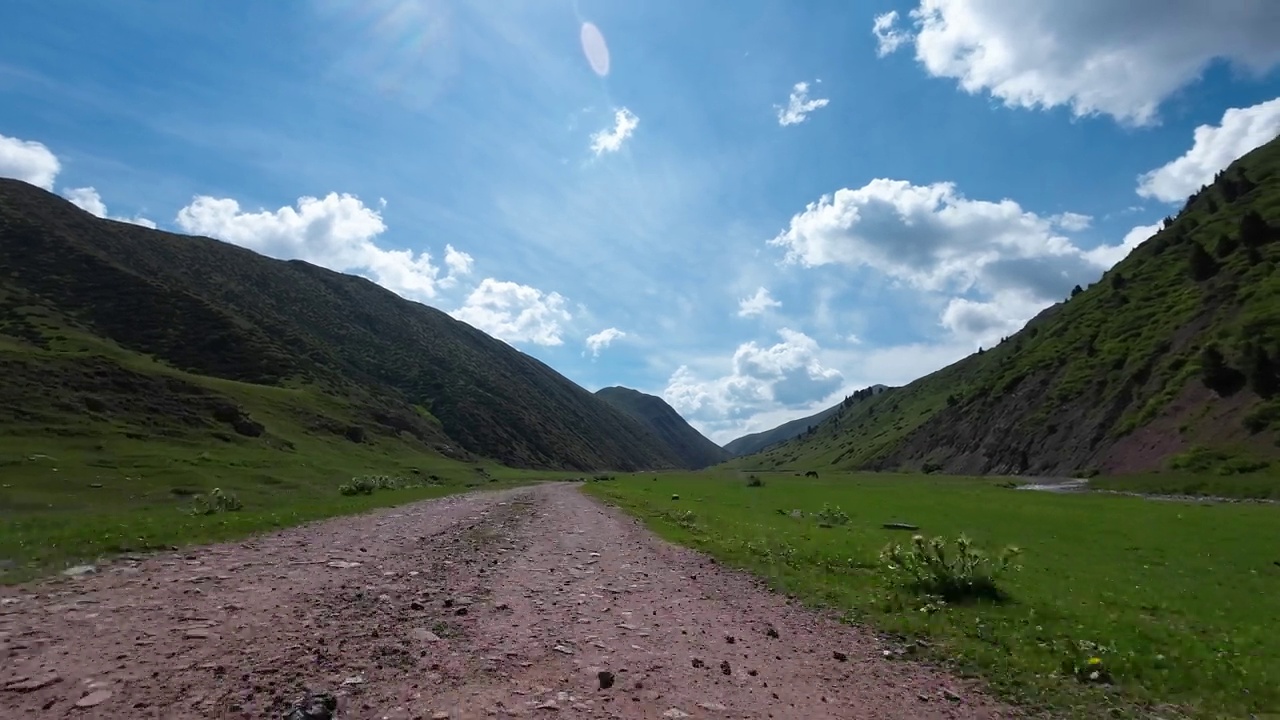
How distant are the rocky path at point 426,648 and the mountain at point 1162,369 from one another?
54.4 metres

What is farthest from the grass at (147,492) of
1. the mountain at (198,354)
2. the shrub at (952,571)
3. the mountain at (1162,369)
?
the mountain at (1162,369)

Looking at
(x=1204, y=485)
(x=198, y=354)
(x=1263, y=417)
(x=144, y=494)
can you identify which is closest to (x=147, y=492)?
(x=144, y=494)

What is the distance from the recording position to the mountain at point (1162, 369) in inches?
2168

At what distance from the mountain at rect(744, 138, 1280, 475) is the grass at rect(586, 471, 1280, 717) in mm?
26892

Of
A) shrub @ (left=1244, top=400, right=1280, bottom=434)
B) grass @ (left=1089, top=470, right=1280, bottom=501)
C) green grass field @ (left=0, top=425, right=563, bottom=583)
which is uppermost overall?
shrub @ (left=1244, top=400, right=1280, bottom=434)

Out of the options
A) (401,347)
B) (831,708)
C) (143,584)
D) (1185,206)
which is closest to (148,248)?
(401,347)

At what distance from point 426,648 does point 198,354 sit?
120 m

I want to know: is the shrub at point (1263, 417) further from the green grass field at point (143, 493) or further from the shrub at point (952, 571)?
the green grass field at point (143, 493)

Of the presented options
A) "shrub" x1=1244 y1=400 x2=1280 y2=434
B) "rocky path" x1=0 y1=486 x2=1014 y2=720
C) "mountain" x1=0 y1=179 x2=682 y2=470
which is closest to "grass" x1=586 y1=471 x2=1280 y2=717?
"rocky path" x1=0 y1=486 x2=1014 y2=720

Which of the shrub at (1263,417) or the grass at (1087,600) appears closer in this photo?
the grass at (1087,600)

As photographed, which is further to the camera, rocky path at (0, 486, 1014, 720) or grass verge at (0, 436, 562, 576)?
grass verge at (0, 436, 562, 576)

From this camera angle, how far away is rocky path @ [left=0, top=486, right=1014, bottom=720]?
7305mm

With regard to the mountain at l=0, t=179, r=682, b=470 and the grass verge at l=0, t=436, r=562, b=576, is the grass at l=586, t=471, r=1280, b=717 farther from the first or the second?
the mountain at l=0, t=179, r=682, b=470

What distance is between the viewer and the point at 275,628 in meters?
9.73
